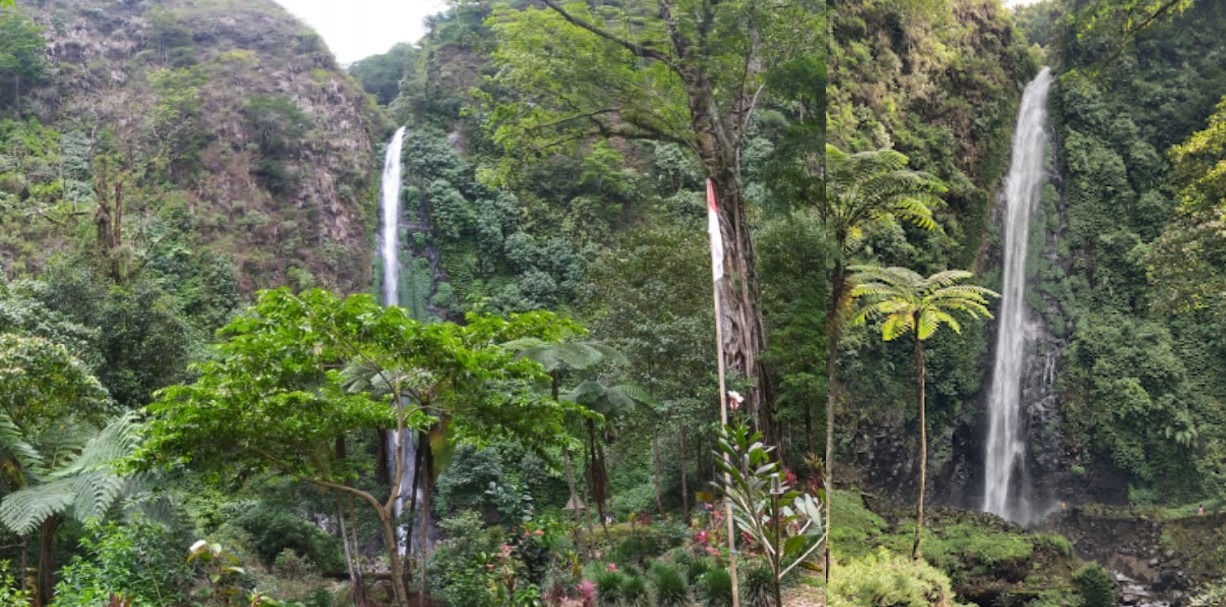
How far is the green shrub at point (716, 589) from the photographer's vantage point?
3.00m

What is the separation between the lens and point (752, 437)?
2.88m

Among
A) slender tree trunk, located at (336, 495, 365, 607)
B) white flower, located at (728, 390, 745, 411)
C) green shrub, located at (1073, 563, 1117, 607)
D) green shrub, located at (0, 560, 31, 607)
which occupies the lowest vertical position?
green shrub, located at (0, 560, 31, 607)

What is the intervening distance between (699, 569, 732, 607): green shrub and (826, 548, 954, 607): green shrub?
2.45ft

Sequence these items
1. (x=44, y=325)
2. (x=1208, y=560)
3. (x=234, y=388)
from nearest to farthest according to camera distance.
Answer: (x=1208, y=560), (x=234, y=388), (x=44, y=325)

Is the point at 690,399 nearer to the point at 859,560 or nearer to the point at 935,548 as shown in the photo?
the point at 859,560

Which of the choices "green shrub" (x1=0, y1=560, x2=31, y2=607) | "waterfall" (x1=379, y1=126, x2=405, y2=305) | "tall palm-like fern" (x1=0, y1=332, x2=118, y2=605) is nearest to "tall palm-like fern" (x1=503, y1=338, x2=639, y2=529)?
"waterfall" (x1=379, y1=126, x2=405, y2=305)

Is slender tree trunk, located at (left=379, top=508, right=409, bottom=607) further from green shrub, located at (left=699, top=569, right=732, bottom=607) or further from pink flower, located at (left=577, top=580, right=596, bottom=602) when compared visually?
green shrub, located at (left=699, top=569, right=732, bottom=607)

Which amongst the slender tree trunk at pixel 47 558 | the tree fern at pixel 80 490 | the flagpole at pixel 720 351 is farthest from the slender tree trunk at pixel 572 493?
the slender tree trunk at pixel 47 558

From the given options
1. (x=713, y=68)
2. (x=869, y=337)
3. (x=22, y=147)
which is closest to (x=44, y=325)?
(x=22, y=147)

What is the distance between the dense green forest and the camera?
1.68m

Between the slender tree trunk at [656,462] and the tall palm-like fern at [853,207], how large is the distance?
0.84 m

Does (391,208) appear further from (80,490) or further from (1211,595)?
(1211,595)

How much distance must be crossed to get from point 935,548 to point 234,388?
2728mm

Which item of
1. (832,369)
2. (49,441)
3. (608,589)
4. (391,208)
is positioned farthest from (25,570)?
(832,369)
